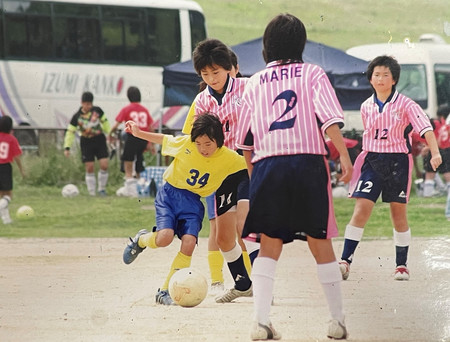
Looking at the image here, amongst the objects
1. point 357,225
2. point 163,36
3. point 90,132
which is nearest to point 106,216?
point 90,132

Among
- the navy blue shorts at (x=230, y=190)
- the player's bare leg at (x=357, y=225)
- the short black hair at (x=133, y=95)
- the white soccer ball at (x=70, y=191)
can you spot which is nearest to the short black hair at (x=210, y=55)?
the navy blue shorts at (x=230, y=190)

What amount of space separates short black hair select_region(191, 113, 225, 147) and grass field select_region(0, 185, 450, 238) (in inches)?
190

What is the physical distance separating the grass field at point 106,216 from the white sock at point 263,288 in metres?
5.41

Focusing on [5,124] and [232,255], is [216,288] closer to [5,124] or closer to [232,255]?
[232,255]

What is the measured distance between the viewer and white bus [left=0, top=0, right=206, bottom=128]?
725 inches

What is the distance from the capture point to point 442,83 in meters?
13.9

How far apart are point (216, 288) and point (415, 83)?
28.9 feet

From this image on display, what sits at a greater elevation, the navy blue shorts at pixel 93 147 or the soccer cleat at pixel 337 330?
the navy blue shorts at pixel 93 147

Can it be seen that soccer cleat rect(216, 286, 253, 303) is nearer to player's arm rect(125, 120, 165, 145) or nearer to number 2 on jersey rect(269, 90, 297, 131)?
player's arm rect(125, 120, 165, 145)

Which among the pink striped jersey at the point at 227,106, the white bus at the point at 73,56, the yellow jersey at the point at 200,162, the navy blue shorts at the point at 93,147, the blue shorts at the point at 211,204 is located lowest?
the blue shorts at the point at 211,204

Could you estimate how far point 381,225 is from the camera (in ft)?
40.4

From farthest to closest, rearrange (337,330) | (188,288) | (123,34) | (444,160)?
(123,34) < (444,160) < (188,288) < (337,330)

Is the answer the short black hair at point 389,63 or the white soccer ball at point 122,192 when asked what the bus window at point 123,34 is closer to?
the white soccer ball at point 122,192

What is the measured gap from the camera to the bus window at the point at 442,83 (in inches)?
501
